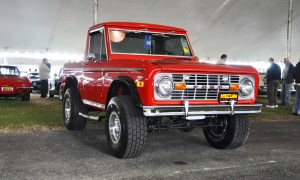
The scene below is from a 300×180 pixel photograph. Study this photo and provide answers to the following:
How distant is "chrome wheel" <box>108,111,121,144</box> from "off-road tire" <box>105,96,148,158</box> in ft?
0.39

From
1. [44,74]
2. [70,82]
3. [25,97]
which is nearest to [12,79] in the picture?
[25,97]

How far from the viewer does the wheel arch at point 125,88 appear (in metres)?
4.46

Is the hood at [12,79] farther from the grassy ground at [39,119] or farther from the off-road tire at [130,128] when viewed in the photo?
the off-road tire at [130,128]

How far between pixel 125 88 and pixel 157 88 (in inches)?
31.5

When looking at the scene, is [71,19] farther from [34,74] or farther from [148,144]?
[148,144]

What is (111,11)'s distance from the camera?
16.2 m

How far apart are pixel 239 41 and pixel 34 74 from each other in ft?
42.1

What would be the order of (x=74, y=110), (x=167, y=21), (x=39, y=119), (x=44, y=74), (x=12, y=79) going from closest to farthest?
1. (x=74, y=110)
2. (x=39, y=119)
3. (x=12, y=79)
4. (x=44, y=74)
5. (x=167, y=21)

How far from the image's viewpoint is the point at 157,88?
4336mm

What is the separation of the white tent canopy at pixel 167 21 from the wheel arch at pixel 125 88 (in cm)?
1104

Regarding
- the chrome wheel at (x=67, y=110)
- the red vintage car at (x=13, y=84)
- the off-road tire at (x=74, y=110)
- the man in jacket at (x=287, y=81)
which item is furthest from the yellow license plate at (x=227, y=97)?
the red vintage car at (x=13, y=84)

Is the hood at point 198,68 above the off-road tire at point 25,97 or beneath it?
above

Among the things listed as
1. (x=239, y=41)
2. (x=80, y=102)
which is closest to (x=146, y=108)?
(x=80, y=102)

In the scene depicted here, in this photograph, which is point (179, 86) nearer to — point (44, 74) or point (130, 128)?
point (130, 128)
